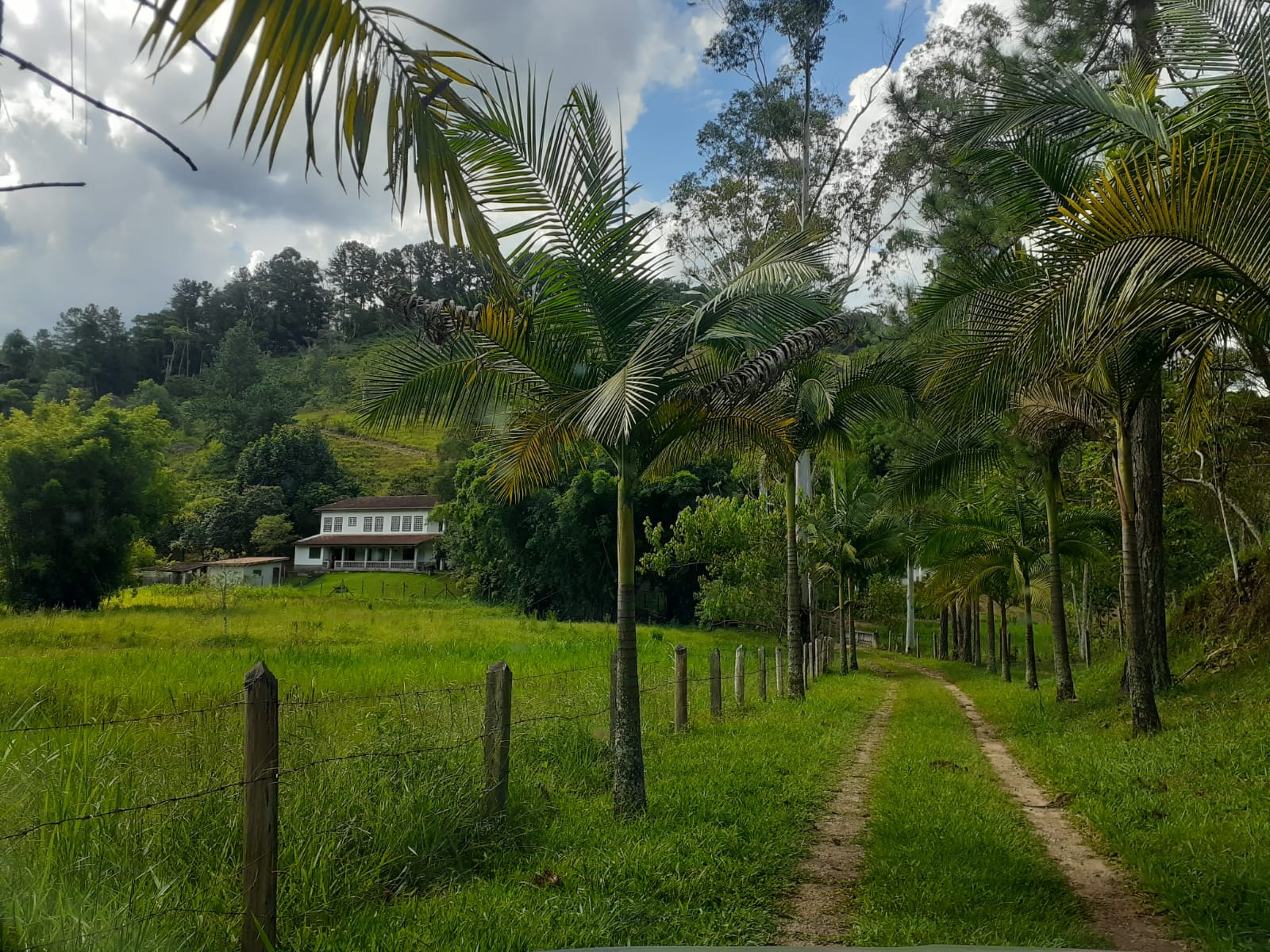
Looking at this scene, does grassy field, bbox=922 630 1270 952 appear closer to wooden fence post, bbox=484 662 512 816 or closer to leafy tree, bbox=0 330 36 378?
wooden fence post, bbox=484 662 512 816

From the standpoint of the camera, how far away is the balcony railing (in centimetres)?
5984

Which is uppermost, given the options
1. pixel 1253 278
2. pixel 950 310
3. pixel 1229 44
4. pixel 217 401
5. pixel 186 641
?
pixel 217 401

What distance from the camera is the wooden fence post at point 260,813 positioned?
4055mm

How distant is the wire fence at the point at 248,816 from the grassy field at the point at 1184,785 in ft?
13.8

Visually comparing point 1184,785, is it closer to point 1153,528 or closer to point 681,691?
point 681,691

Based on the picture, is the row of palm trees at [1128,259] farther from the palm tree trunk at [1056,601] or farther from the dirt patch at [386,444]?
the dirt patch at [386,444]

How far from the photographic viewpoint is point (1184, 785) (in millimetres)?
8023

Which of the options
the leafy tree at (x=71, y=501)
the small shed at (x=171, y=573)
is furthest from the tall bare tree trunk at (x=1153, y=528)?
the small shed at (x=171, y=573)

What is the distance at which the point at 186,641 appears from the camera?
1936 cm

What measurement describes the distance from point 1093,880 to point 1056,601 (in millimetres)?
10645

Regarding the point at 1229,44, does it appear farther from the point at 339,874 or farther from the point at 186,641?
the point at 186,641

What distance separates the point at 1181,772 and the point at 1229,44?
660 cm

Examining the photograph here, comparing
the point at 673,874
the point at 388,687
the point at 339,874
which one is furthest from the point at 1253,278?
the point at 388,687

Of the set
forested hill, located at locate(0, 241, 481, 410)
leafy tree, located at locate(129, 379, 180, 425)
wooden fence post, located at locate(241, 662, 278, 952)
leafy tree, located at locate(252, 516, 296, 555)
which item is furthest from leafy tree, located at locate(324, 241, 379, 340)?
wooden fence post, located at locate(241, 662, 278, 952)
